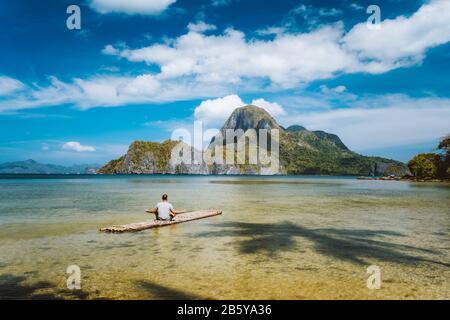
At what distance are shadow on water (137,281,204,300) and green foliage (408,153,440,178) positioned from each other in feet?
529

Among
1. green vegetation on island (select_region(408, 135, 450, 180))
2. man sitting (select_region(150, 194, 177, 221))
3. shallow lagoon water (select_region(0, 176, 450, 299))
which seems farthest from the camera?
green vegetation on island (select_region(408, 135, 450, 180))

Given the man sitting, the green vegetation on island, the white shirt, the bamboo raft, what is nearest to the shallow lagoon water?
the bamboo raft

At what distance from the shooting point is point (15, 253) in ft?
51.4

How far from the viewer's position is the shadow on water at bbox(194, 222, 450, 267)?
15516mm

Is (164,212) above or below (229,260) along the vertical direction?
above

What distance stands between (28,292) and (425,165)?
171022 millimetres

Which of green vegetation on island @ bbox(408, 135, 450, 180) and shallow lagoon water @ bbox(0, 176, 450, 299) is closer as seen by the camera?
shallow lagoon water @ bbox(0, 176, 450, 299)

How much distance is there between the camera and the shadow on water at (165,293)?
33.3 ft

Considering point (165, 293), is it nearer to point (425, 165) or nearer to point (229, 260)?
point (229, 260)

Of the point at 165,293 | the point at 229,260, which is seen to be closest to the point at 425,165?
the point at 229,260

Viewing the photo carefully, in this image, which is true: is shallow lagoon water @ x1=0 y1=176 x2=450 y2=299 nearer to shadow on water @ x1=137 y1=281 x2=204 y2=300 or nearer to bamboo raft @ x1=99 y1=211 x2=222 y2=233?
shadow on water @ x1=137 y1=281 x2=204 y2=300

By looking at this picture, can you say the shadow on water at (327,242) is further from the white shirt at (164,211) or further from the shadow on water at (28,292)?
the shadow on water at (28,292)

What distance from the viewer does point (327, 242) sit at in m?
18.5

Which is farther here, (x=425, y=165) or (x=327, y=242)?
(x=425, y=165)
